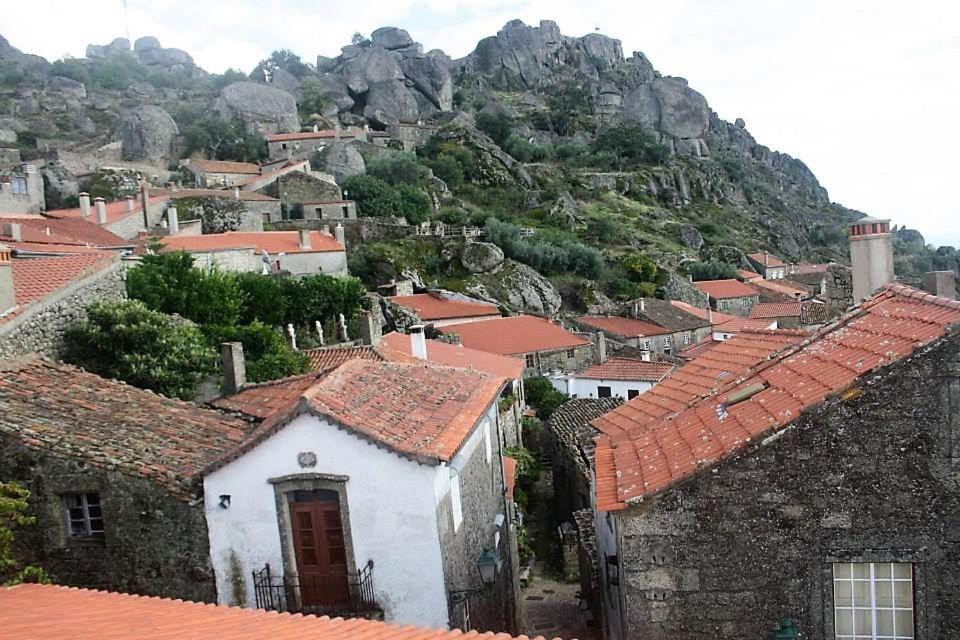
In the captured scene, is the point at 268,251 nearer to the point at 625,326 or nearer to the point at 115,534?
the point at 625,326

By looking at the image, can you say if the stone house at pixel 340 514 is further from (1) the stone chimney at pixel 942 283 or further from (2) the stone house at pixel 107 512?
(1) the stone chimney at pixel 942 283

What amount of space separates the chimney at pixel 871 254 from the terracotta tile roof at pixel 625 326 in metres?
39.9

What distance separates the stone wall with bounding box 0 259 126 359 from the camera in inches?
500

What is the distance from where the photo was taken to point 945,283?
9.15m

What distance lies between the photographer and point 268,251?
135 feet

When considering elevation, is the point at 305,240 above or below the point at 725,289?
above

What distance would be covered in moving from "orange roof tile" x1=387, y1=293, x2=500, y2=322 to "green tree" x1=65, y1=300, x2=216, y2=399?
26.1m

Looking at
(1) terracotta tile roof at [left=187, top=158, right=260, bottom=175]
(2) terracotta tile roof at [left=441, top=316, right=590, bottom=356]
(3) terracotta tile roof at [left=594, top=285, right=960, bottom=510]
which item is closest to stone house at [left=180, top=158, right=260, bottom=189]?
(1) terracotta tile roof at [left=187, top=158, right=260, bottom=175]

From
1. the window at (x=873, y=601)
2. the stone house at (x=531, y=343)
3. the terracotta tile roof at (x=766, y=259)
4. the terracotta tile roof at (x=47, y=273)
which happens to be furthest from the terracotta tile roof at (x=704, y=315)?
the window at (x=873, y=601)

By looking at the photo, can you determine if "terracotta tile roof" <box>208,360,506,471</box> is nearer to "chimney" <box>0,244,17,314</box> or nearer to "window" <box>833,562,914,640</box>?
"window" <box>833,562,914,640</box>

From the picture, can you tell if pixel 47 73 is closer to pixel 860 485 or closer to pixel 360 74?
pixel 360 74

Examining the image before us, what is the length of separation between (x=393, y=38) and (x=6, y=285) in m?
133

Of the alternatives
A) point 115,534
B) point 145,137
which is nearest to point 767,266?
point 145,137

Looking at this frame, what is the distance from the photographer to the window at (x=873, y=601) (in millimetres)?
7277
